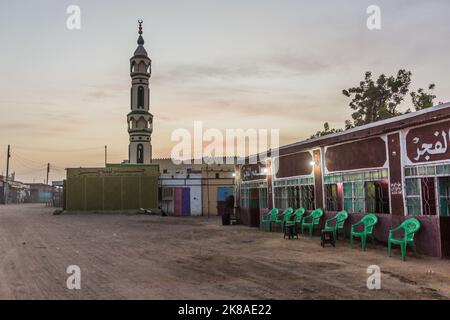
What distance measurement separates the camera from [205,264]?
988 cm

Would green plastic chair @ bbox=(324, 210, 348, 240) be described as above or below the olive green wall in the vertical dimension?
below

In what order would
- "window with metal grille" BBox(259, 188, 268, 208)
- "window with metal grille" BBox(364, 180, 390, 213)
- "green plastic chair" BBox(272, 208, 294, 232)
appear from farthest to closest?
1. "window with metal grille" BBox(259, 188, 268, 208)
2. "green plastic chair" BBox(272, 208, 294, 232)
3. "window with metal grille" BBox(364, 180, 390, 213)

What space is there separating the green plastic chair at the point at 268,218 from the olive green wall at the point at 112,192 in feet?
51.8

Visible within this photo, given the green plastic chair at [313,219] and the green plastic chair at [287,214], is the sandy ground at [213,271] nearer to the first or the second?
the green plastic chair at [313,219]

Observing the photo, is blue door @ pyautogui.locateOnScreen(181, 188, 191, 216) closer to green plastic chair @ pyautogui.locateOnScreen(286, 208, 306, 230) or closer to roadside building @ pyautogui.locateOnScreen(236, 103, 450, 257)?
roadside building @ pyautogui.locateOnScreen(236, 103, 450, 257)

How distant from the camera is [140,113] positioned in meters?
47.5

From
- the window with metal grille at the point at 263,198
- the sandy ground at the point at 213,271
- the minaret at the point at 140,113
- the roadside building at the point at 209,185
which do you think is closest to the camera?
the sandy ground at the point at 213,271

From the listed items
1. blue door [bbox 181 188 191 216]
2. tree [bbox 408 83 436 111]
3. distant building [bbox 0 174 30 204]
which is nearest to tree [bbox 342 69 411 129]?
tree [bbox 408 83 436 111]

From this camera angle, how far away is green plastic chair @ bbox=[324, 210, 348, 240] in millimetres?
13744

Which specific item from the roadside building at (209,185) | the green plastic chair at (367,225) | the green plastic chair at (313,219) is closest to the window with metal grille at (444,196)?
the green plastic chair at (367,225)

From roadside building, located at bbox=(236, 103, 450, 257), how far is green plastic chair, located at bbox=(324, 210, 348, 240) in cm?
27

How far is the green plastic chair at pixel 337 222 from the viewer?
1374 centimetres
